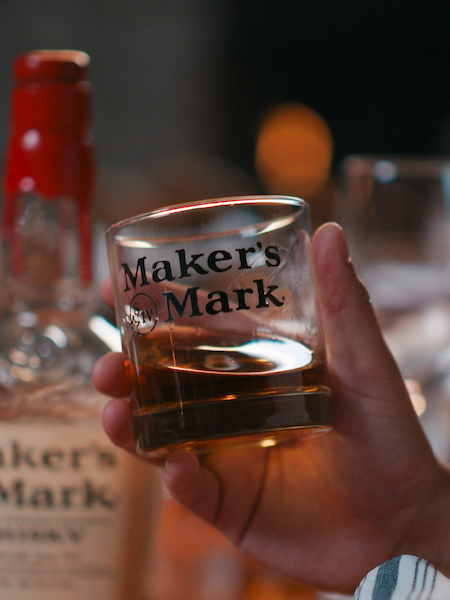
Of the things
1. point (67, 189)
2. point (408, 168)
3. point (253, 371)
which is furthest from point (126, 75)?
point (253, 371)

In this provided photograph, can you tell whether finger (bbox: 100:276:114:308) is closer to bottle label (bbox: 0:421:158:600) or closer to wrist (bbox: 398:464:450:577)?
bottle label (bbox: 0:421:158:600)

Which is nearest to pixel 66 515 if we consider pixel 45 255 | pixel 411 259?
pixel 45 255

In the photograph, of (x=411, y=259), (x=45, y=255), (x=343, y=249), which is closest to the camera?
(x=343, y=249)

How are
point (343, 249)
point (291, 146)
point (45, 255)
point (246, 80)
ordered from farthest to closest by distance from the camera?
point (291, 146)
point (246, 80)
point (45, 255)
point (343, 249)

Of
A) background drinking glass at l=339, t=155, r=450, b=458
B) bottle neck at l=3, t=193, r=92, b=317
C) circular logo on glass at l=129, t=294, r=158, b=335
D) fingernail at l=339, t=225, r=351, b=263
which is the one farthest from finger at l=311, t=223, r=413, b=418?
background drinking glass at l=339, t=155, r=450, b=458

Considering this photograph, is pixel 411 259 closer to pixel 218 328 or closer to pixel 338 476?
pixel 338 476

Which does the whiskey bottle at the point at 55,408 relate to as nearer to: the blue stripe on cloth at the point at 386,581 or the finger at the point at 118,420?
the finger at the point at 118,420

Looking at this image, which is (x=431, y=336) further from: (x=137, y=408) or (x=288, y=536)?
(x=137, y=408)
